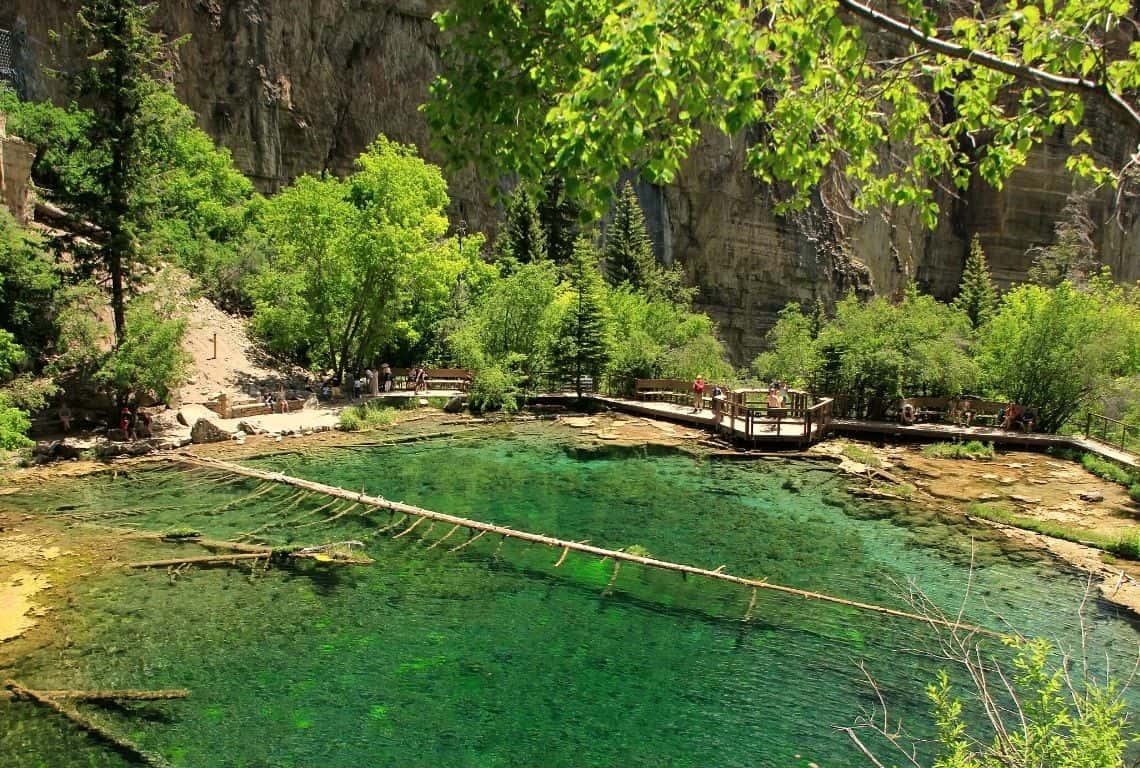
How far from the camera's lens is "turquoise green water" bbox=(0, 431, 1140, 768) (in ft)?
29.1

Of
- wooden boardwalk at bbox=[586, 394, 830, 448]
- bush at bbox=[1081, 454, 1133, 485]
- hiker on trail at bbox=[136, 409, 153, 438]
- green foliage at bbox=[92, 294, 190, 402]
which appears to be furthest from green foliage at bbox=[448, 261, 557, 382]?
bush at bbox=[1081, 454, 1133, 485]

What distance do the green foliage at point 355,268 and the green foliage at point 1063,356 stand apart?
2381 centimetres

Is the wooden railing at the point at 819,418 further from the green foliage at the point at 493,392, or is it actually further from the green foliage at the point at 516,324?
the green foliage at the point at 516,324

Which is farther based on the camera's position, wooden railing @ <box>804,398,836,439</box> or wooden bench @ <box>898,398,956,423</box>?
wooden bench @ <box>898,398,956,423</box>

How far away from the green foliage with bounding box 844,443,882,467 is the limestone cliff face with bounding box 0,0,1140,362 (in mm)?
23982

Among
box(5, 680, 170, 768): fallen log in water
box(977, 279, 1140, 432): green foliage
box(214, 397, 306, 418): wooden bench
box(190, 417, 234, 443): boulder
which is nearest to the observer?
box(5, 680, 170, 768): fallen log in water

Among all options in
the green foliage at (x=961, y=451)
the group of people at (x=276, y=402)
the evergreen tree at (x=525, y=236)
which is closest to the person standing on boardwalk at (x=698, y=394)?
the green foliage at (x=961, y=451)

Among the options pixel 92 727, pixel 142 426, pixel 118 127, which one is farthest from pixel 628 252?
pixel 92 727

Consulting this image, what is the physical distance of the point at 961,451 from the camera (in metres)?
25.0

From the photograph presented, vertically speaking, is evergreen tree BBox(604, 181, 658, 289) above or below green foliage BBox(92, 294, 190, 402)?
above

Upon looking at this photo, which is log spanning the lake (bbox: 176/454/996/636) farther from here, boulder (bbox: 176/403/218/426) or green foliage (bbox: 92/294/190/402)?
boulder (bbox: 176/403/218/426)

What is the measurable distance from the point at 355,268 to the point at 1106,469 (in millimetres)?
28072

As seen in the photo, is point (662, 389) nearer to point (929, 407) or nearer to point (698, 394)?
point (698, 394)

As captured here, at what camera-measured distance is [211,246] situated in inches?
1528
